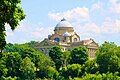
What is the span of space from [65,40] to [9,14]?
439ft

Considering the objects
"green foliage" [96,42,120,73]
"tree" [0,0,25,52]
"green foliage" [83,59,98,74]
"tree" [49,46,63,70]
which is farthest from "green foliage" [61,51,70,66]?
"tree" [0,0,25,52]

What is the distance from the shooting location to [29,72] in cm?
8431

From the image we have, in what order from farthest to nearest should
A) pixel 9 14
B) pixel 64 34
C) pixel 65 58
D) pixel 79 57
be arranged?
1. pixel 64 34
2. pixel 65 58
3. pixel 79 57
4. pixel 9 14

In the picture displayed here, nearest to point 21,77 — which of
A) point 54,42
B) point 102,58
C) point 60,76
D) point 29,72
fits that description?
point 29,72

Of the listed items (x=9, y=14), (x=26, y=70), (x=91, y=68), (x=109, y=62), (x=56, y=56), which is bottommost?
(x=9, y=14)

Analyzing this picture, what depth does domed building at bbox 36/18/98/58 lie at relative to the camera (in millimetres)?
144000

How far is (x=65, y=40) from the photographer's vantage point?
15088 cm

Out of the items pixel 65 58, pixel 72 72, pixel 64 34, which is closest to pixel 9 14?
pixel 72 72

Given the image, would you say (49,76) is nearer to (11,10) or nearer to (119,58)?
(119,58)

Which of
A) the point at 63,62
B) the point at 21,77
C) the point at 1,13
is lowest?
the point at 1,13

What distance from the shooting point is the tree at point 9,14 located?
17.0 metres

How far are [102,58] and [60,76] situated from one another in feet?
40.0

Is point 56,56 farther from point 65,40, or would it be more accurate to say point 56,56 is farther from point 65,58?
point 65,40

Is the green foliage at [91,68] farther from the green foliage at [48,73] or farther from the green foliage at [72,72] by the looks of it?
the green foliage at [48,73]
